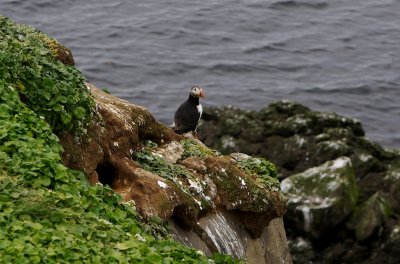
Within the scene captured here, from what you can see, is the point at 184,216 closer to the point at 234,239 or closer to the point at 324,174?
the point at 234,239

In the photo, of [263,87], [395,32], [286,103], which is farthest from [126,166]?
[395,32]

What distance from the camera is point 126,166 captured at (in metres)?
15.9

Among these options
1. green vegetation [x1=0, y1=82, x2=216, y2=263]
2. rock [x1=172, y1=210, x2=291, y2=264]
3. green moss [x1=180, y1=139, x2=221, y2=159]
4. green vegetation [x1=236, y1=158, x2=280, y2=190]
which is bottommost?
rock [x1=172, y1=210, x2=291, y2=264]

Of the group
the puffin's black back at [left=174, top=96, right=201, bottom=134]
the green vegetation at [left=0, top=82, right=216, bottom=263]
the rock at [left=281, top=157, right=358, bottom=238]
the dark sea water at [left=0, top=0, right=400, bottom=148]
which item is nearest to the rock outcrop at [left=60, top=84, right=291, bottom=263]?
the green vegetation at [left=0, top=82, right=216, bottom=263]

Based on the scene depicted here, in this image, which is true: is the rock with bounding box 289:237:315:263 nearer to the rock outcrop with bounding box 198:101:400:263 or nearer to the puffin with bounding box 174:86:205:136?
the rock outcrop with bounding box 198:101:400:263

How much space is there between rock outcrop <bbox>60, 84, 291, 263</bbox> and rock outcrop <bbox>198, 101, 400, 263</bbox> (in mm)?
9011

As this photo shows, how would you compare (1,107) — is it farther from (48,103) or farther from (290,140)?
(290,140)

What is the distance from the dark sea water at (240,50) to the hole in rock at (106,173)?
77.4ft

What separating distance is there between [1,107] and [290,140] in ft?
64.4

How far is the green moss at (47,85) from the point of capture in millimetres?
14938

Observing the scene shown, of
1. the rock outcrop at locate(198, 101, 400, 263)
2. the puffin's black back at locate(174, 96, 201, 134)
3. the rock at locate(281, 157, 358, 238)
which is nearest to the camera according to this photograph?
the puffin's black back at locate(174, 96, 201, 134)

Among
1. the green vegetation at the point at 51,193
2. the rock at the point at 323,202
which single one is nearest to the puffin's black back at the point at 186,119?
the green vegetation at the point at 51,193

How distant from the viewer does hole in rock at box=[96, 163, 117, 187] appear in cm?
1605

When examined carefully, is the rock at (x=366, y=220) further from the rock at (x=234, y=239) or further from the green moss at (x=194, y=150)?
the green moss at (x=194, y=150)
